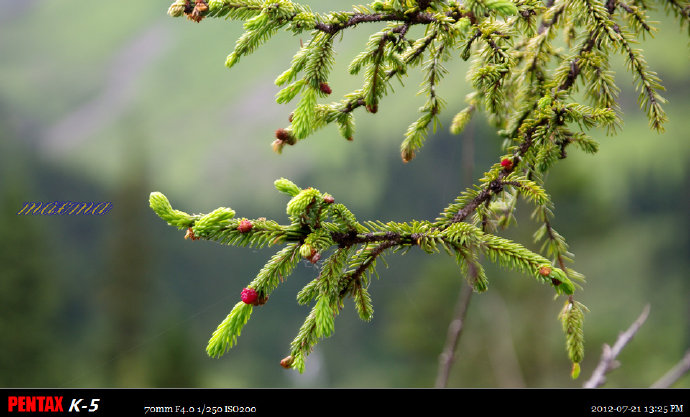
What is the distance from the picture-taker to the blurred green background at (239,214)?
1416 centimetres

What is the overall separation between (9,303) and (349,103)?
20.2m

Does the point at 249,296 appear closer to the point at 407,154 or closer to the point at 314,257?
the point at 314,257

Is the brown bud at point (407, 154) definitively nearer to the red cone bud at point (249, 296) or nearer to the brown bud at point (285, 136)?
the brown bud at point (285, 136)

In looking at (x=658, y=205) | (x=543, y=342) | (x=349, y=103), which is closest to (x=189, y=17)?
(x=349, y=103)

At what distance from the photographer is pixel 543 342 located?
1361cm

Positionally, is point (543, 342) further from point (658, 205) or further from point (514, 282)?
point (658, 205)
